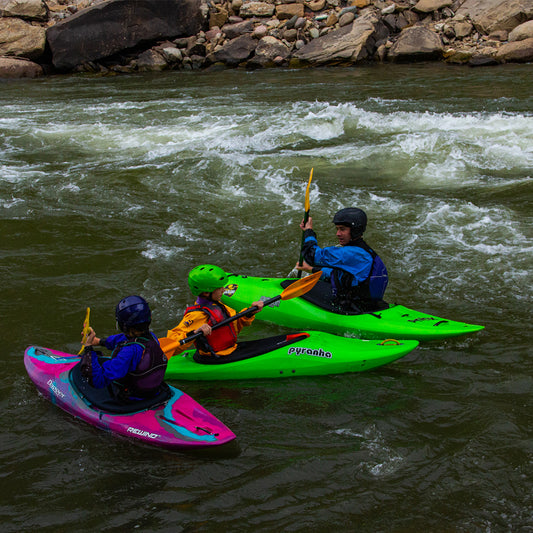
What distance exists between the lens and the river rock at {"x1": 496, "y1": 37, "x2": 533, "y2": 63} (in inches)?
605

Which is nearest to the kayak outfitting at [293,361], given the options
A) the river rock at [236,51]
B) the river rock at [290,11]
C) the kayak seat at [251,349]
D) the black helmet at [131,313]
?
the kayak seat at [251,349]

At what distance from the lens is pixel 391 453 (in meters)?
3.34

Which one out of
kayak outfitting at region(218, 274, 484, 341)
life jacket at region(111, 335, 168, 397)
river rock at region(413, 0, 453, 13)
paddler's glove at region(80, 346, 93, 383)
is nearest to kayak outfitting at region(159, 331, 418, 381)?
kayak outfitting at region(218, 274, 484, 341)

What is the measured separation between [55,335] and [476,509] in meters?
3.59

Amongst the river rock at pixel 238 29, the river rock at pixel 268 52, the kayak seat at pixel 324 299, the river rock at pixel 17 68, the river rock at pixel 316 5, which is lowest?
the kayak seat at pixel 324 299

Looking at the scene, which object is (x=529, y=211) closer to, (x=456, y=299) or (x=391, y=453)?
(x=456, y=299)

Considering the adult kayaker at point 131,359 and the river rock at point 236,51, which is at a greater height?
the river rock at point 236,51

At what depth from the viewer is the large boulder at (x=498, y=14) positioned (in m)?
16.2

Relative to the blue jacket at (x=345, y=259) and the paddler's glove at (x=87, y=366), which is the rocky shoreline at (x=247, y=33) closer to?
the blue jacket at (x=345, y=259)

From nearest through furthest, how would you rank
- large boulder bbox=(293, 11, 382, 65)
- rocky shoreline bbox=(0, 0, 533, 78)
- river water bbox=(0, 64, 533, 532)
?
river water bbox=(0, 64, 533, 532), rocky shoreline bbox=(0, 0, 533, 78), large boulder bbox=(293, 11, 382, 65)

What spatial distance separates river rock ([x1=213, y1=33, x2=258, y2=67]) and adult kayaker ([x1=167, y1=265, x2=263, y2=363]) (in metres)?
15.2

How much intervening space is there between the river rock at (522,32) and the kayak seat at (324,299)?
14273mm

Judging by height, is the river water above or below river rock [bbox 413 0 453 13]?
below

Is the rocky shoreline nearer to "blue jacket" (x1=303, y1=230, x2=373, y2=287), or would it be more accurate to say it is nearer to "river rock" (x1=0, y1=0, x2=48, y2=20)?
"river rock" (x1=0, y1=0, x2=48, y2=20)
